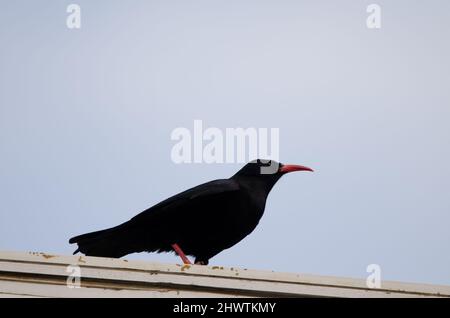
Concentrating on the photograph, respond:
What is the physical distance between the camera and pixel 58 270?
2.97 metres

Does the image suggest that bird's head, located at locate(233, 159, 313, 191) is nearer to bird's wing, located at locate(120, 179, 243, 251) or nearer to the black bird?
the black bird

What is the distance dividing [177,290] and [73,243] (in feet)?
5.79

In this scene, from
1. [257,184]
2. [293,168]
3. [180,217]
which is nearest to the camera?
[180,217]

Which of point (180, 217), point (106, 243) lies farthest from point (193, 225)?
point (106, 243)

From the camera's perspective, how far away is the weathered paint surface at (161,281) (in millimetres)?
2949

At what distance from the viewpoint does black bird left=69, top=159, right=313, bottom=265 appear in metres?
4.85

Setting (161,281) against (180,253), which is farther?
(180,253)

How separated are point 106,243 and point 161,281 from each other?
1.81 metres

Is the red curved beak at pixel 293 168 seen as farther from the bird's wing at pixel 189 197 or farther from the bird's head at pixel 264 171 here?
the bird's wing at pixel 189 197

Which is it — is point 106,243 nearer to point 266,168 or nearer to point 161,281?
point 266,168

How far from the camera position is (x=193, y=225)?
193 inches

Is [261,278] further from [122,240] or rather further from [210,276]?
[122,240]

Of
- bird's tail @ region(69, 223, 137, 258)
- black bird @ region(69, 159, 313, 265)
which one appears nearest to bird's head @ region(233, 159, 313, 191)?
black bird @ region(69, 159, 313, 265)
